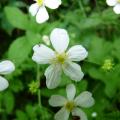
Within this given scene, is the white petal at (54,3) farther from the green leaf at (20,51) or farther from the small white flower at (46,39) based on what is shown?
the green leaf at (20,51)

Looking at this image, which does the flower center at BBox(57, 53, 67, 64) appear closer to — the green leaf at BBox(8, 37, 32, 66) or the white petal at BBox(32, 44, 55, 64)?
the white petal at BBox(32, 44, 55, 64)

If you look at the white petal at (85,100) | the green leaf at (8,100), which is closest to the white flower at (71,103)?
the white petal at (85,100)

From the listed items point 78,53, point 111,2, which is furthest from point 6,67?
point 111,2

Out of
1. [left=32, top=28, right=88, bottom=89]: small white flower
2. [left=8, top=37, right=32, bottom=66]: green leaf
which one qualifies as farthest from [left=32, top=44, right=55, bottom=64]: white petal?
[left=8, top=37, right=32, bottom=66]: green leaf

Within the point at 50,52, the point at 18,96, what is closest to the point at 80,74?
the point at 50,52

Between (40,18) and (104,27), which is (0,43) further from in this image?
(40,18)

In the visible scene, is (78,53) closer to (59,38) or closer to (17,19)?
(59,38)
